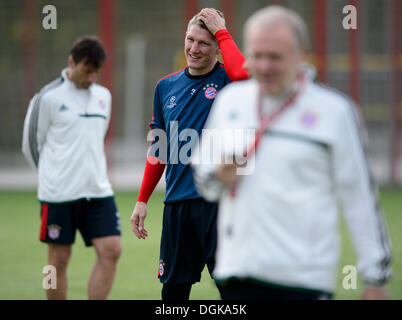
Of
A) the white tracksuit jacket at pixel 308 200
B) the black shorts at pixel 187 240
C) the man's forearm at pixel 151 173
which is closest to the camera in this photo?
the white tracksuit jacket at pixel 308 200

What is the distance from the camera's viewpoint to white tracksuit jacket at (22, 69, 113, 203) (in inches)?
219

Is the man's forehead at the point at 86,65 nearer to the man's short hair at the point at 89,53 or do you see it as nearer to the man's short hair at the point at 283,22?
the man's short hair at the point at 89,53

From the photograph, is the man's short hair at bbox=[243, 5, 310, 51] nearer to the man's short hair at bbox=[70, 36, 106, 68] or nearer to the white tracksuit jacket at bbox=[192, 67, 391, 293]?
the white tracksuit jacket at bbox=[192, 67, 391, 293]

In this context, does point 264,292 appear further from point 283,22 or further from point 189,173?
point 189,173

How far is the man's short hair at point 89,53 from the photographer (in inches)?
217

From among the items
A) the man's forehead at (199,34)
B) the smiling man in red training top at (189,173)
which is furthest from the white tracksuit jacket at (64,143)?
the man's forehead at (199,34)

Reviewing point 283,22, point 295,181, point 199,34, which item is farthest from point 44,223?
point 283,22

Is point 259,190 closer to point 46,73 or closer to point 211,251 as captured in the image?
point 211,251

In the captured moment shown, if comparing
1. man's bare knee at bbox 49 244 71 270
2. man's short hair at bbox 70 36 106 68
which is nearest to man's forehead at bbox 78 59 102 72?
man's short hair at bbox 70 36 106 68

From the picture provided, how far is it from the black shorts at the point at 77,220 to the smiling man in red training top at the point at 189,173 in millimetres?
1235

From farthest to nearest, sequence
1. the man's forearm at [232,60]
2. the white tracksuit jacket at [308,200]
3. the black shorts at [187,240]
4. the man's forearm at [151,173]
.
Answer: the man's forearm at [151,173], the black shorts at [187,240], the man's forearm at [232,60], the white tracksuit jacket at [308,200]

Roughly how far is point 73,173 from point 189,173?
1.54m

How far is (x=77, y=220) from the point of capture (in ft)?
18.5

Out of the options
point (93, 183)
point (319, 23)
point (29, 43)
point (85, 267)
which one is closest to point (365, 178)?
point (93, 183)
